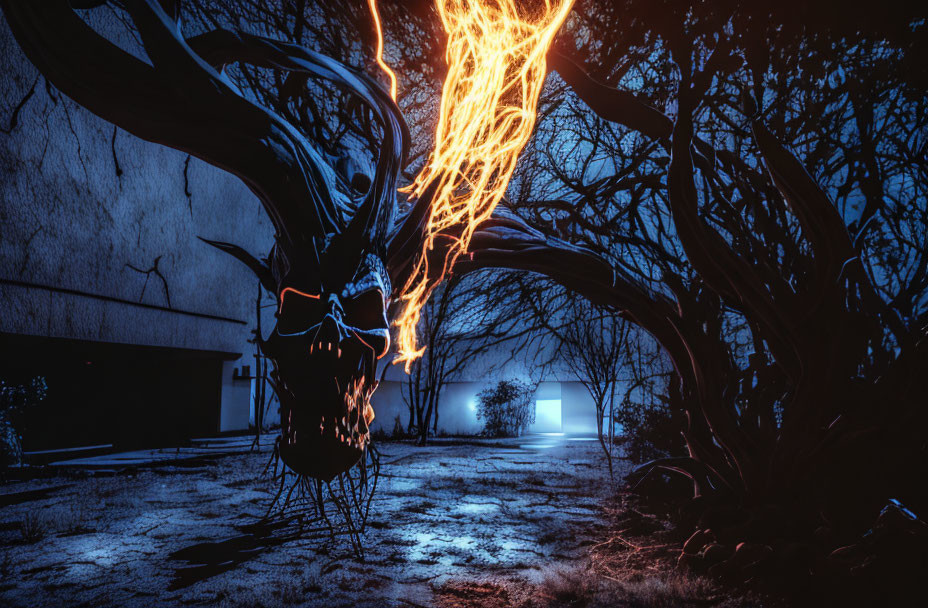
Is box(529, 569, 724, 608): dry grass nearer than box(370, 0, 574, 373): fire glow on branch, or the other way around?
box(529, 569, 724, 608): dry grass

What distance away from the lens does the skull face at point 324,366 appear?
275 centimetres

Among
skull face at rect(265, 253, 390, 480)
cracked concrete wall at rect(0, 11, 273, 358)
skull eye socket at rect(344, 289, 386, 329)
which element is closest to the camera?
skull face at rect(265, 253, 390, 480)

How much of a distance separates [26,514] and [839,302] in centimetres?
783

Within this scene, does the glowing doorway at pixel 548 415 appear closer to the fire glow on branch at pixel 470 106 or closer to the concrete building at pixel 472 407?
the concrete building at pixel 472 407

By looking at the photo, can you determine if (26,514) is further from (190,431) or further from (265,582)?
(190,431)

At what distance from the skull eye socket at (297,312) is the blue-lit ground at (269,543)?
1.79 m

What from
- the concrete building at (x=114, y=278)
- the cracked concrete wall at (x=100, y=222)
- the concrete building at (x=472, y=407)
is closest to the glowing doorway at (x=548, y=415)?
the concrete building at (x=472, y=407)

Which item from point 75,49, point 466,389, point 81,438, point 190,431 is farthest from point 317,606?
point 466,389

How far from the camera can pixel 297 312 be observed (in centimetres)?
287

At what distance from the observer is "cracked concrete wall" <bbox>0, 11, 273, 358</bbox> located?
266 inches

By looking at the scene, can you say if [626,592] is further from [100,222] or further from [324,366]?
[100,222]

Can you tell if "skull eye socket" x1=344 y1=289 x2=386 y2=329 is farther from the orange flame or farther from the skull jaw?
the skull jaw

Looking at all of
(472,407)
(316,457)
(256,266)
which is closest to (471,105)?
(256,266)

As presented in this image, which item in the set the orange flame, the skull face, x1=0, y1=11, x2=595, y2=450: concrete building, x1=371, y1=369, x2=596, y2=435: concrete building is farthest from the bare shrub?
the skull face
